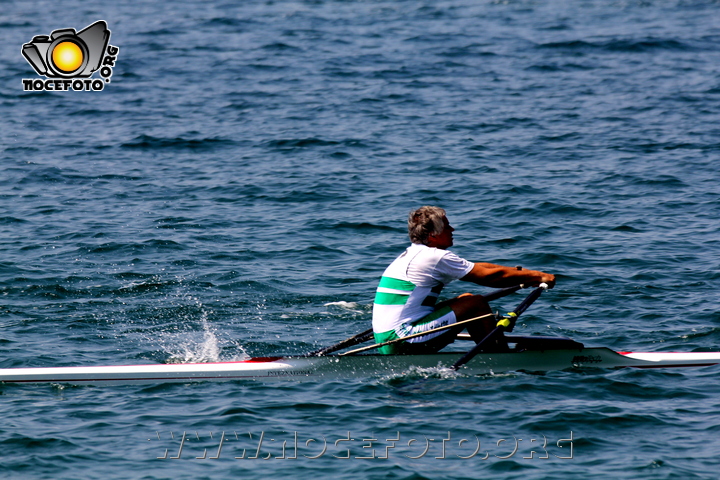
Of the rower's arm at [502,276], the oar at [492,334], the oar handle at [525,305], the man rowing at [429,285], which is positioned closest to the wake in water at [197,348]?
the man rowing at [429,285]

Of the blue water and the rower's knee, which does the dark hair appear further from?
the blue water

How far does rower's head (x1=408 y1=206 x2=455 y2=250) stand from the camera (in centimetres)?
805

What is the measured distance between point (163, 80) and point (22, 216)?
33.8ft

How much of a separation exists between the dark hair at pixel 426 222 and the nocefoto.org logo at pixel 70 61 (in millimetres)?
15541

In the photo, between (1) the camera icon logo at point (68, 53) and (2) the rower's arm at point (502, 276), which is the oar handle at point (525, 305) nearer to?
(2) the rower's arm at point (502, 276)

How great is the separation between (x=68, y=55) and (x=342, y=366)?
15520 millimetres

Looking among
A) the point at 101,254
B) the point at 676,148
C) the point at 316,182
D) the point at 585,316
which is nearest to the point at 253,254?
the point at 101,254

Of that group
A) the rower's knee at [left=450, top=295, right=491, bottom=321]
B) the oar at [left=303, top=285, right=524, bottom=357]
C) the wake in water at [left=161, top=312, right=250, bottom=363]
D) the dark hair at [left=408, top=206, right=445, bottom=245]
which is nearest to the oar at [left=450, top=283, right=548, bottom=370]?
the rower's knee at [left=450, top=295, right=491, bottom=321]

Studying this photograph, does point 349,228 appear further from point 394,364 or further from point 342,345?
point 394,364

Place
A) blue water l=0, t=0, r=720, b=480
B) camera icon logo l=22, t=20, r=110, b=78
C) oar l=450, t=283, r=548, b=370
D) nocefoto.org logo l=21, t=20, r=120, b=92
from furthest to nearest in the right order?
nocefoto.org logo l=21, t=20, r=120, b=92
camera icon logo l=22, t=20, r=110, b=78
oar l=450, t=283, r=548, b=370
blue water l=0, t=0, r=720, b=480

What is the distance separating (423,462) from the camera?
672 cm

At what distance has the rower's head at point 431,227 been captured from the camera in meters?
8.05

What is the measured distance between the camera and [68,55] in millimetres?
21219

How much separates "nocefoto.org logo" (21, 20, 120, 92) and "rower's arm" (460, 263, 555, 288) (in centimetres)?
1596
